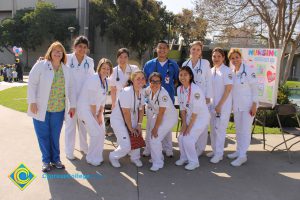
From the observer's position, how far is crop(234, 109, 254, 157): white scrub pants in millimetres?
5309

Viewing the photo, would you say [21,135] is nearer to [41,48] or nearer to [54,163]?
[54,163]

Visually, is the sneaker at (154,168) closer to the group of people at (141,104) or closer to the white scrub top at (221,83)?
the group of people at (141,104)

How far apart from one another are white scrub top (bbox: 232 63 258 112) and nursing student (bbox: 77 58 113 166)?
6.85 ft

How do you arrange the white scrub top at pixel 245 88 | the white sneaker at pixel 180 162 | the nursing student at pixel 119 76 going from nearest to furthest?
the white sneaker at pixel 180 162, the white scrub top at pixel 245 88, the nursing student at pixel 119 76

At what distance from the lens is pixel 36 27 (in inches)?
1702

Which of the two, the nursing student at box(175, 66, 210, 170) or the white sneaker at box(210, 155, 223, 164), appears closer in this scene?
the nursing student at box(175, 66, 210, 170)

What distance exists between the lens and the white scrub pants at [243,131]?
531 centimetres

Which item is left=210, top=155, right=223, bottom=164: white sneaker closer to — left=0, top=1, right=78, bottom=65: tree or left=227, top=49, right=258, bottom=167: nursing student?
left=227, top=49, right=258, bottom=167: nursing student

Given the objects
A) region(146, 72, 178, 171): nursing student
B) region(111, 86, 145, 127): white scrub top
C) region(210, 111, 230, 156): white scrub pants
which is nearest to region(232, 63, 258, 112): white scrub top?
region(210, 111, 230, 156): white scrub pants

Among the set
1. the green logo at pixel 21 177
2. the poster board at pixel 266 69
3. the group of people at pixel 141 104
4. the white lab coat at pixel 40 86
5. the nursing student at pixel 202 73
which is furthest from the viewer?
the poster board at pixel 266 69

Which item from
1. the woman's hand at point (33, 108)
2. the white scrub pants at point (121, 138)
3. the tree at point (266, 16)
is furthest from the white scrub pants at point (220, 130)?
the tree at point (266, 16)

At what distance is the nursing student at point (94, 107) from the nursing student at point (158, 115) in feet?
2.46

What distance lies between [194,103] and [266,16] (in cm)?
827

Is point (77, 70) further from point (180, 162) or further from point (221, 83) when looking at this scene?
point (221, 83)
